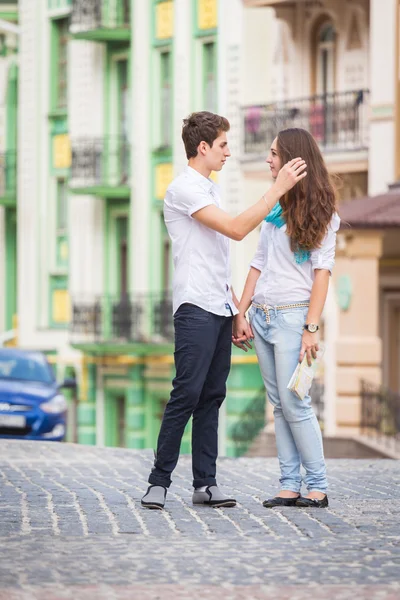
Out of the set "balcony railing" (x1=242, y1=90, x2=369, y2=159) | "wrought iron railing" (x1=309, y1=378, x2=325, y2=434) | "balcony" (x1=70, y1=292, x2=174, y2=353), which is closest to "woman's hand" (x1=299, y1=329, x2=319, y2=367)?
"wrought iron railing" (x1=309, y1=378, x2=325, y2=434)

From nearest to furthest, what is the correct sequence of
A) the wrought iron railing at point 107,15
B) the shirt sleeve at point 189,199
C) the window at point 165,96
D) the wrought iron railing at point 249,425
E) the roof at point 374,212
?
the shirt sleeve at point 189,199 → the roof at point 374,212 → the wrought iron railing at point 249,425 → the window at point 165,96 → the wrought iron railing at point 107,15

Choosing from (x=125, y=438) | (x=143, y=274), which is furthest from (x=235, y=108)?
(x=125, y=438)

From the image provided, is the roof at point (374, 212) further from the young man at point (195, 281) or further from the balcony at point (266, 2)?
the young man at point (195, 281)

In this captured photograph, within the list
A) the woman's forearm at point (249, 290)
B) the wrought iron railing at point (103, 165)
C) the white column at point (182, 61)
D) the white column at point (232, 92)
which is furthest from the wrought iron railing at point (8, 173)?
the woman's forearm at point (249, 290)

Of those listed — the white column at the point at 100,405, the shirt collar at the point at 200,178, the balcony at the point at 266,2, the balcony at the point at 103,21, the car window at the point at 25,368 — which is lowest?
the white column at the point at 100,405

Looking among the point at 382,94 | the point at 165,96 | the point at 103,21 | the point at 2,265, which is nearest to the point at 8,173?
the point at 2,265

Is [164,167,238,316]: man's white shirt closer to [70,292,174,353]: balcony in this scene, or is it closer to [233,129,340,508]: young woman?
[233,129,340,508]: young woman

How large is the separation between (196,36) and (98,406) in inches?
334

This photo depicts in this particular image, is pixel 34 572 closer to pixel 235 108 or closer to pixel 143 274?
pixel 235 108

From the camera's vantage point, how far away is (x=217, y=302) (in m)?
11.0

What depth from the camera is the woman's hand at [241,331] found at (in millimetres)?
11250

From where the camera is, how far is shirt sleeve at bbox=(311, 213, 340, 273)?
1101cm

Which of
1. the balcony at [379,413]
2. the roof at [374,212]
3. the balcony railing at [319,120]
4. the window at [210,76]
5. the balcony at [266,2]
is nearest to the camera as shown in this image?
the roof at [374,212]

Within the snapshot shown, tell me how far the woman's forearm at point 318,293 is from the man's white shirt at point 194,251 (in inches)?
18.3
